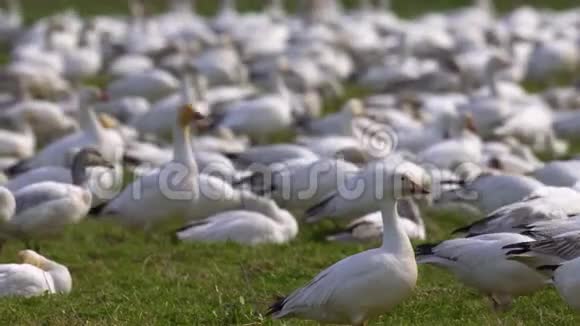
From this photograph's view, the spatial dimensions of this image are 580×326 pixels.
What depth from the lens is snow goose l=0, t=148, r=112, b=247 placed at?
860cm

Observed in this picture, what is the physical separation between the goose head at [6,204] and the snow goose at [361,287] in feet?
9.52

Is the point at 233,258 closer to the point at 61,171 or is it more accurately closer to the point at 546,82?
the point at 61,171

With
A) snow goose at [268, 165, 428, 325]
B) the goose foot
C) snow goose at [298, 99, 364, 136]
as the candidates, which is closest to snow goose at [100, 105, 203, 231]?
the goose foot

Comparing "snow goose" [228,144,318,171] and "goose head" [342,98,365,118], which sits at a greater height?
"snow goose" [228,144,318,171]

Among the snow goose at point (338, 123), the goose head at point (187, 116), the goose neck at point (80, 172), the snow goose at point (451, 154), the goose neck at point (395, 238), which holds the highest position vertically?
the goose neck at point (395, 238)

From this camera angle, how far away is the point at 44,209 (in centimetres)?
859

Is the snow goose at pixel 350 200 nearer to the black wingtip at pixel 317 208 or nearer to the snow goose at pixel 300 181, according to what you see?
the black wingtip at pixel 317 208

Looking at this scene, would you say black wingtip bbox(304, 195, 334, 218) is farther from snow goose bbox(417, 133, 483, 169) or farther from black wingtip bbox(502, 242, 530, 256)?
black wingtip bbox(502, 242, 530, 256)

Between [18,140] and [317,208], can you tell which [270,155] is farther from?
[18,140]

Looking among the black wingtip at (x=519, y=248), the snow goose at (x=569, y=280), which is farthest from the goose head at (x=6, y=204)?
the snow goose at (x=569, y=280)

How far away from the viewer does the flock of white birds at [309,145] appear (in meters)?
6.30

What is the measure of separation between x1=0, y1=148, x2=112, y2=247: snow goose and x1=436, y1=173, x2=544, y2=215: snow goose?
3021mm

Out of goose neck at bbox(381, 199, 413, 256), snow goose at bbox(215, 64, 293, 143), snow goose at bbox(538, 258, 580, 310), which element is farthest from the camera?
snow goose at bbox(215, 64, 293, 143)

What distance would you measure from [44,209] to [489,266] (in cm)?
350
